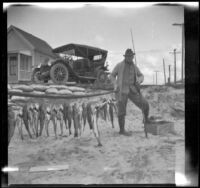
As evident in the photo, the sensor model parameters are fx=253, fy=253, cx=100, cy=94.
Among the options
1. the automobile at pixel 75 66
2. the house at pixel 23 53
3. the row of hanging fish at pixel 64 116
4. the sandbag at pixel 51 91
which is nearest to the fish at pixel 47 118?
the row of hanging fish at pixel 64 116

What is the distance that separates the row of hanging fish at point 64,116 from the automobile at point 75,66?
0.53m

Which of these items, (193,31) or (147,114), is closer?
(193,31)

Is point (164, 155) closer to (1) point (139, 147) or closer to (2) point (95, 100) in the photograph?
(1) point (139, 147)

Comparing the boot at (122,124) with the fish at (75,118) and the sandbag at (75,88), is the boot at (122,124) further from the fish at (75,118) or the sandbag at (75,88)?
the sandbag at (75,88)

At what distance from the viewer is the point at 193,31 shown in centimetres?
488

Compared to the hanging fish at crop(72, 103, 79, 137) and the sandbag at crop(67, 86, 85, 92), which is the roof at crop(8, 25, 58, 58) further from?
the hanging fish at crop(72, 103, 79, 137)

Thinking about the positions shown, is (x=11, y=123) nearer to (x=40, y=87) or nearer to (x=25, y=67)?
(x=40, y=87)

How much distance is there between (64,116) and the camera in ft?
16.8

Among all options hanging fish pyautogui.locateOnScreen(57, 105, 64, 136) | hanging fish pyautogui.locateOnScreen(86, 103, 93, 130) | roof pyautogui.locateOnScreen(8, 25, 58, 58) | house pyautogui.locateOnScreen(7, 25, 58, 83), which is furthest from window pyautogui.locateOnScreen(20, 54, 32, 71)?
hanging fish pyautogui.locateOnScreen(86, 103, 93, 130)

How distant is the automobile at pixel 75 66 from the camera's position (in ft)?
17.0

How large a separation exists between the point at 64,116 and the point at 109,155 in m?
1.18

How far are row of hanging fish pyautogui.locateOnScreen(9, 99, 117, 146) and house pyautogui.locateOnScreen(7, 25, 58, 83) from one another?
26.4 inches

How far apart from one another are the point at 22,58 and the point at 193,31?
3.41m

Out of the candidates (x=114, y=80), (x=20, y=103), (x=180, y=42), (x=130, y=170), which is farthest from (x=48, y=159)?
(x=180, y=42)
